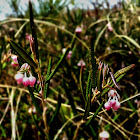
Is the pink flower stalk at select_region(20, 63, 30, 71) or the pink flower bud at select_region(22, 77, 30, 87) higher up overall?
the pink flower stalk at select_region(20, 63, 30, 71)

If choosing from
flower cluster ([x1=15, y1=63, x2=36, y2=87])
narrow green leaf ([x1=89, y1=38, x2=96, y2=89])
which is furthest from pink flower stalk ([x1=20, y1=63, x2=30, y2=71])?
narrow green leaf ([x1=89, y1=38, x2=96, y2=89])

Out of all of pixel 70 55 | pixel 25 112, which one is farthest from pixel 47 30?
pixel 25 112

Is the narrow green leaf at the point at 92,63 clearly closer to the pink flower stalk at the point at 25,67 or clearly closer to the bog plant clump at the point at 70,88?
the bog plant clump at the point at 70,88

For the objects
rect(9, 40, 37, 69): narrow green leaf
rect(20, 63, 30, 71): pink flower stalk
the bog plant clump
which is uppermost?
rect(9, 40, 37, 69): narrow green leaf

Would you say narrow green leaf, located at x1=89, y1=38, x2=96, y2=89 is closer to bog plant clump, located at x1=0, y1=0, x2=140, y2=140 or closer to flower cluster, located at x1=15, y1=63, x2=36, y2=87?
bog plant clump, located at x1=0, y1=0, x2=140, y2=140

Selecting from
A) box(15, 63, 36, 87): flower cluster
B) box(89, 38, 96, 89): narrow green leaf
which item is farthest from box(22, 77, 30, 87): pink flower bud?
box(89, 38, 96, 89): narrow green leaf

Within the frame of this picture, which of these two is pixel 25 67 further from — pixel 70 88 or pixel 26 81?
pixel 70 88

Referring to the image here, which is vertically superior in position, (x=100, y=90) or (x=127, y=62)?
(x=100, y=90)

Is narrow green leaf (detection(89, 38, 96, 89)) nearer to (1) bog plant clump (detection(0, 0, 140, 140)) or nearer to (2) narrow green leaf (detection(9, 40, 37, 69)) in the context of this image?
(1) bog plant clump (detection(0, 0, 140, 140))

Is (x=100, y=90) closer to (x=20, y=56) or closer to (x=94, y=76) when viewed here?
(x=94, y=76)

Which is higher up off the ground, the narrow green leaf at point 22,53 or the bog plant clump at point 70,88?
the narrow green leaf at point 22,53

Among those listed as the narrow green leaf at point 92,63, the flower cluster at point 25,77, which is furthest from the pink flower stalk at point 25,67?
the narrow green leaf at point 92,63
